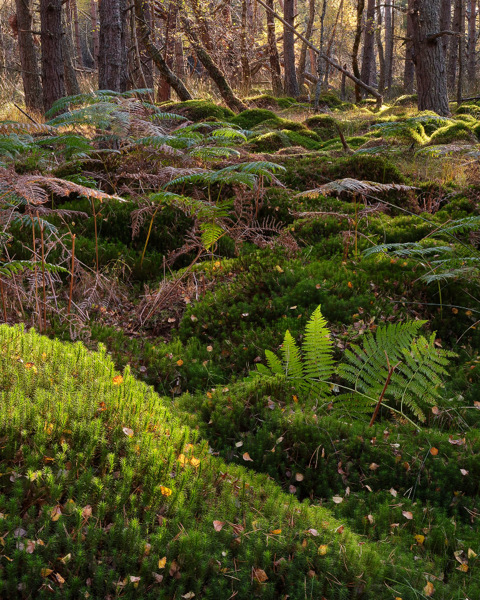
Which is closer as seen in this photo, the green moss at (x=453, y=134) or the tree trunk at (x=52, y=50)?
the green moss at (x=453, y=134)

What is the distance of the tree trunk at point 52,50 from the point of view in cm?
1150

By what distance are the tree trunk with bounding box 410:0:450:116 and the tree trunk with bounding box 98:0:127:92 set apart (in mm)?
7439

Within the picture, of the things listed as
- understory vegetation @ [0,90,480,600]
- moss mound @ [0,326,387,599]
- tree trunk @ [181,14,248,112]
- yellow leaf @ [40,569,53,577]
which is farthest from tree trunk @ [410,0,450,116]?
yellow leaf @ [40,569,53,577]

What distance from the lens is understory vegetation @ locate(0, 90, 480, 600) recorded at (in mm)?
1754

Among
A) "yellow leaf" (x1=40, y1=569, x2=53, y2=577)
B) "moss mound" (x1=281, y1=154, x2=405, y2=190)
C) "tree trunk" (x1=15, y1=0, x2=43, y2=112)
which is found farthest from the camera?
"tree trunk" (x1=15, y1=0, x2=43, y2=112)

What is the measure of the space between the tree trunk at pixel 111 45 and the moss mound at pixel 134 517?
33.6 ft

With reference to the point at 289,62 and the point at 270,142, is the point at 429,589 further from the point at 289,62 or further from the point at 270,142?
the point at 289,62

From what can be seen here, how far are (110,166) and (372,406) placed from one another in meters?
5.32

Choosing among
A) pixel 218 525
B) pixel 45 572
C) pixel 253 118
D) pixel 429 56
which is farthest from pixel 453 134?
pixel 45 572

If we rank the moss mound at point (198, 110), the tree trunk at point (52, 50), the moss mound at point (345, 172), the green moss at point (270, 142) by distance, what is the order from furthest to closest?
1. the moss mound at point (198, 110)
2. the tree trunk at point (52, 50)
3. the green moss at point (270, 142)
4. the moss mound at point (345, 172)

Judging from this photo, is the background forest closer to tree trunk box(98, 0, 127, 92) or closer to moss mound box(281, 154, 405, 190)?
moss mound box(281, 154, 405, 190)

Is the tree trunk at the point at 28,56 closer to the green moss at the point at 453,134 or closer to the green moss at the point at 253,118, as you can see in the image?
the green moss at the point at 253,118

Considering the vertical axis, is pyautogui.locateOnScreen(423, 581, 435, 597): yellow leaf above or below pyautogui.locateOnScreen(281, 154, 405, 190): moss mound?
below

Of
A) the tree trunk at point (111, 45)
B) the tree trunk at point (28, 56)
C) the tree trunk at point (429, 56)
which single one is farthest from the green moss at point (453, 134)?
the tree trunk at point (28, 56)
